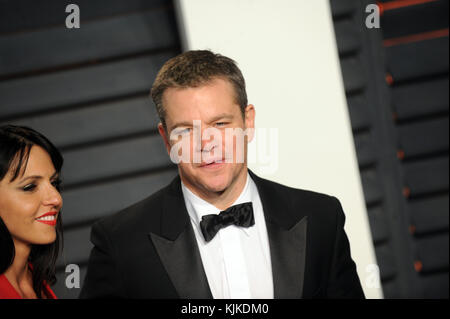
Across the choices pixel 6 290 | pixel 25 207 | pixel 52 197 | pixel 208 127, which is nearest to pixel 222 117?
pixel 208 127

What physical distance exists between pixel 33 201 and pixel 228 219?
93 centimetres

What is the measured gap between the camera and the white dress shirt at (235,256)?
7.38 feet

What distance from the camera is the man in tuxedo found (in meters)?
2.13

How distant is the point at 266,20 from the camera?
3.00 metres

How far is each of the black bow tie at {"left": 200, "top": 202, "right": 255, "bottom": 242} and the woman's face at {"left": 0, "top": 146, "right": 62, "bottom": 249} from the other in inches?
29.0

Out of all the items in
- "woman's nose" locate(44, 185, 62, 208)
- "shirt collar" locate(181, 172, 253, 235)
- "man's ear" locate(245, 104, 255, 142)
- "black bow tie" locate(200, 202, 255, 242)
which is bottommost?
"black bow tie" locate(200, 202, 255, 242)

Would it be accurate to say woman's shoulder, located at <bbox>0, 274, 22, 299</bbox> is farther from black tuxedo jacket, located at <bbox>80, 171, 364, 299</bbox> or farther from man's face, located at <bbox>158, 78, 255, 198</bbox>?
man's face, located at <bbox>158, 78, 255, 198</bbox>

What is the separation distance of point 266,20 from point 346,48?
0.88m

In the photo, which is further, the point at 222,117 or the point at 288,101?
the point at 288,101

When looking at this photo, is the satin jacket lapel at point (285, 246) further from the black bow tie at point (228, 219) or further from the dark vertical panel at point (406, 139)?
the dark vertical panel at point (406, 139)

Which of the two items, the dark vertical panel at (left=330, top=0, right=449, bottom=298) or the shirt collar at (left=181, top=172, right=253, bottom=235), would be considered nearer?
the shirt collar at (left=181, top=172, right=253, bottom=235)

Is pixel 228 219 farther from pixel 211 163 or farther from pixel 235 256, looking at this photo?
pixel 211 163

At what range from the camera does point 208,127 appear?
211 cm

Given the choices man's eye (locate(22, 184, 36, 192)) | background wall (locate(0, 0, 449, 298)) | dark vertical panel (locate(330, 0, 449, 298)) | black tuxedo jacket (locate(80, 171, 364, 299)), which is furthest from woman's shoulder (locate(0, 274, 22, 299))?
dark vertical panel (locate(330, 0, 449, 298))
